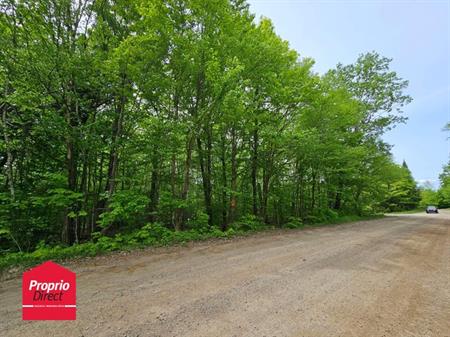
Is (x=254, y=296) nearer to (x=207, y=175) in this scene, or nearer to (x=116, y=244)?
(x=116, y=244)

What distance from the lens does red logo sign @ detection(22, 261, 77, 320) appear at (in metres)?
2.12

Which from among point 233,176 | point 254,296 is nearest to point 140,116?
point 233,176

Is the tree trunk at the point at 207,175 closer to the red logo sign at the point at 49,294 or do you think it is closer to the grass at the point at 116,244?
the grass at the point at 116,244

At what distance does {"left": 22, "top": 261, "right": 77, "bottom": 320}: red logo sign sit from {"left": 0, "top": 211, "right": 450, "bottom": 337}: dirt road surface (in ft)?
0.28

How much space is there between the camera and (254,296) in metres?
2.86

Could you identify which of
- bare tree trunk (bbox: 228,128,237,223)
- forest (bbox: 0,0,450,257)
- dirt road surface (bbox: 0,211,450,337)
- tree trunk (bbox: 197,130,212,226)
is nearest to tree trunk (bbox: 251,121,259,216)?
forest (bbox: 0,0,450,257)

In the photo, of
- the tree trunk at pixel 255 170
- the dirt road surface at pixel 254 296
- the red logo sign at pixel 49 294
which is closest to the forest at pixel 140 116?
the tree trunk at pixel 255 170

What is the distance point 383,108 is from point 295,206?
36.0 feet

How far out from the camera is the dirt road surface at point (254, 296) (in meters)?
2.17

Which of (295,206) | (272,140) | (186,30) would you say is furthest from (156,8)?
(295,206)

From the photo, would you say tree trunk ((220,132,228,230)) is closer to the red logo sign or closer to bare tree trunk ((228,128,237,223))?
bare tree trunk ((228,128,237,223))

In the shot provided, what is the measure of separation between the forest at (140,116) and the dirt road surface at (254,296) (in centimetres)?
202

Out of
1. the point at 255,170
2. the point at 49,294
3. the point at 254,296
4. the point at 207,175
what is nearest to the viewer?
the point at 49,294

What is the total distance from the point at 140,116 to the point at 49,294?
18.3 ft
